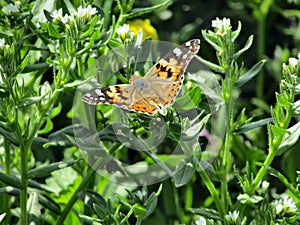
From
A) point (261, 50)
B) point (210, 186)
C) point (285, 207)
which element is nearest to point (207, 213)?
point (210, 186)

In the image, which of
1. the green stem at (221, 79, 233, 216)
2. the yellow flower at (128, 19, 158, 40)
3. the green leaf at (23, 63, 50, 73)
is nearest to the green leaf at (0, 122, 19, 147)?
the green leaf at (23, 63, 50, 73)

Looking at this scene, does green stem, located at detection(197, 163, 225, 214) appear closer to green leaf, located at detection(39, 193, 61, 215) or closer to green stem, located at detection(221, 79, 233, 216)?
green stem, located at detection(221, 79, 233, 216)

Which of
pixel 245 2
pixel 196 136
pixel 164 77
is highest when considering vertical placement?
pixel 164 77

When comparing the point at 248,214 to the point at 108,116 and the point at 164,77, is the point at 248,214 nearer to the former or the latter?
the point at 108,116

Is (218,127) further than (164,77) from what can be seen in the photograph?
Yes

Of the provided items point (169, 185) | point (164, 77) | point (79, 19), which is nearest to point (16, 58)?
point (79, 19)
